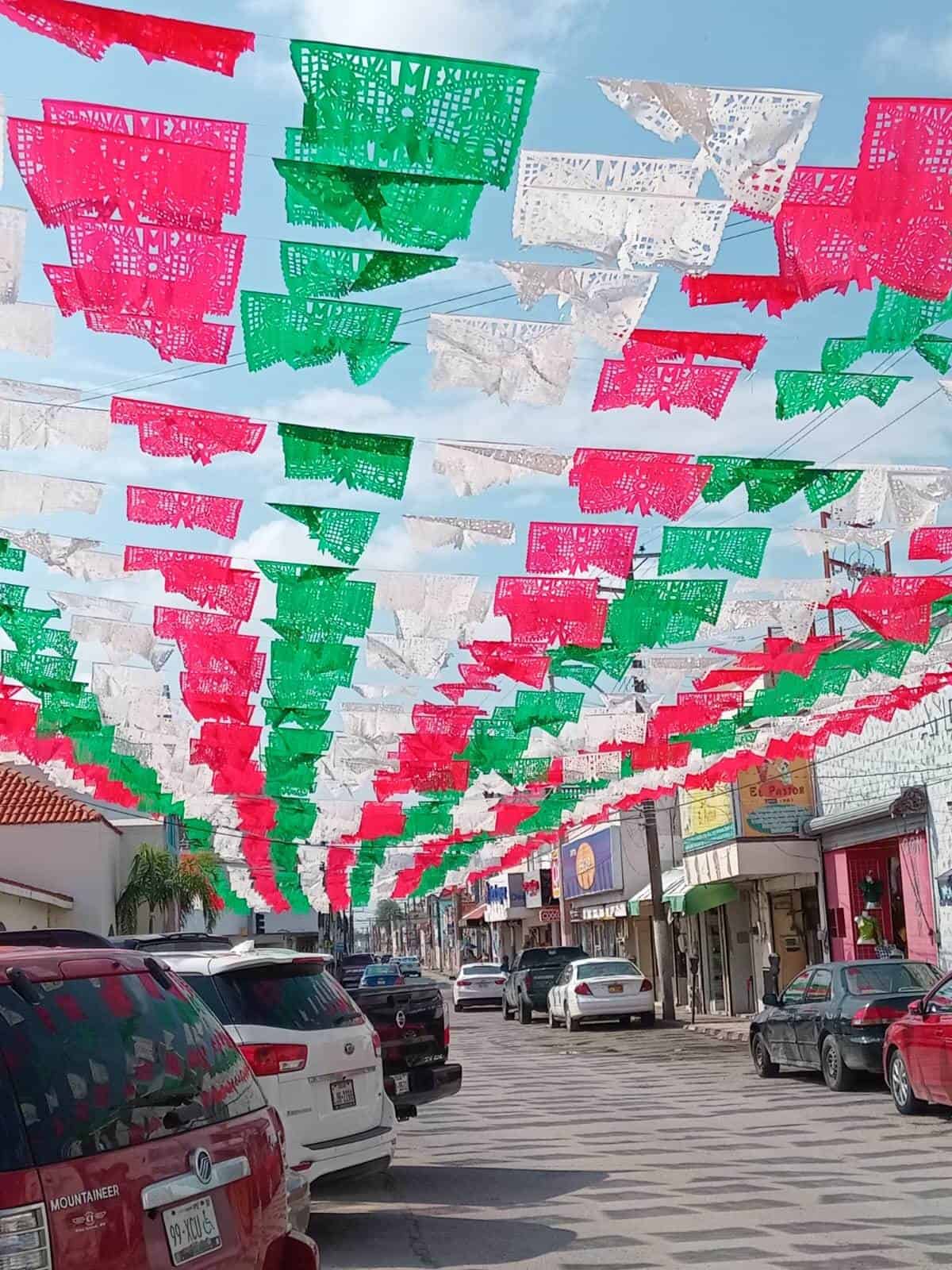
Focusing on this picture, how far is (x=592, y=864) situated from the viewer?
166 ft

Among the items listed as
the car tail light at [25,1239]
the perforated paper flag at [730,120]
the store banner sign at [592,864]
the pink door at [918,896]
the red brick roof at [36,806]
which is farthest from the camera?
the store banner sign at [592,864]

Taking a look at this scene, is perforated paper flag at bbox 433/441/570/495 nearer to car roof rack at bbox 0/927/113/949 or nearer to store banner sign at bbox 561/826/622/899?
car roof rack at bbox 0/927/113/949

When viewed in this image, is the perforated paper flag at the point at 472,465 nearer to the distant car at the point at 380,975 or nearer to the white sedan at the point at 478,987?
the distant car at the point at 380,975

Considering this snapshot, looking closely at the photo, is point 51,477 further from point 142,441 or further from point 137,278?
point 137,278

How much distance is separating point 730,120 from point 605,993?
2612 centimetres

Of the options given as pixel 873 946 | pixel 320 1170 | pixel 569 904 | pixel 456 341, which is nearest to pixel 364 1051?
pixel 320 1170

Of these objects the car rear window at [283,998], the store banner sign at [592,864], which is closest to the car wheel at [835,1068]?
the car rear window at [283,998]

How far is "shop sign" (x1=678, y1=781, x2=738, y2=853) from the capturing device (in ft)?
108

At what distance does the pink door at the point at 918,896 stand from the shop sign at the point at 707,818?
6173 millimetres

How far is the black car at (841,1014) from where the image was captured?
1593 centimetres

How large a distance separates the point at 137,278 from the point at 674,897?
30.2 m

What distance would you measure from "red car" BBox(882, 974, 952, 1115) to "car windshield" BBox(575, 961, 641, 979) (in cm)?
1761

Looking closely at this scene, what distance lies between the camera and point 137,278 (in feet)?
26.9

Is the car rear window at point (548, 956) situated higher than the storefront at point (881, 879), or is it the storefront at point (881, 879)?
the storefront at point (881, 879)
